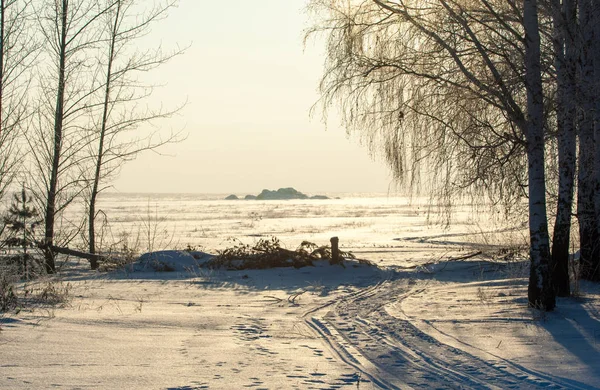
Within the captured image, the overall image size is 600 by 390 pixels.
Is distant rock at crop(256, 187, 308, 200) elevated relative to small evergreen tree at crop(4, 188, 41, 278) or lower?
elevated

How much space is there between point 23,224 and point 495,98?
9.75 metres

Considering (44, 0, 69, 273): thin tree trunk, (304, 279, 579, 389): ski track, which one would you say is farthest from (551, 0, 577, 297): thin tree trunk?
(44, 0, 69, 273): thin tree trunk

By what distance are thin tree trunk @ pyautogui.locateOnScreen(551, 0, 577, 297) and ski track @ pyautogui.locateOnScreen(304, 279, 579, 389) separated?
2.92 meters

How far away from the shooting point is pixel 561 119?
8859 mm

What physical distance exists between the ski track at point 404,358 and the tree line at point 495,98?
232 cm

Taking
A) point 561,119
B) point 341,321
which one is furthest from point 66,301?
point 561,119

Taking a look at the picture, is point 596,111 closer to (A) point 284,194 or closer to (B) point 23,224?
(B) point 23,224

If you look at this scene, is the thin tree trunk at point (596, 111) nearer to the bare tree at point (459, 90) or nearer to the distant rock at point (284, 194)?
the bare tree at point (459, 90)

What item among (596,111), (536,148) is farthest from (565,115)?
(596,111)

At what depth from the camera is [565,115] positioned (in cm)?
872

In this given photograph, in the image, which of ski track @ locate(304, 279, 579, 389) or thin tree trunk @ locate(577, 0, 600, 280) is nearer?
ski track @ locate(304, 279, 579, 389)

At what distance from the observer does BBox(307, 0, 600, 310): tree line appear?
849cm

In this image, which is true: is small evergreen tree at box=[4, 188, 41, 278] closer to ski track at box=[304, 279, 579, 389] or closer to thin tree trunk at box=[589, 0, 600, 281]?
ski track at box=[304, 279, 579, 389]

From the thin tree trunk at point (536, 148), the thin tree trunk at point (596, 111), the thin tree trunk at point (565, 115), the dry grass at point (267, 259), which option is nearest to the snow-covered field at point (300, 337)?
the thin tree trunk at point (536, 148)
